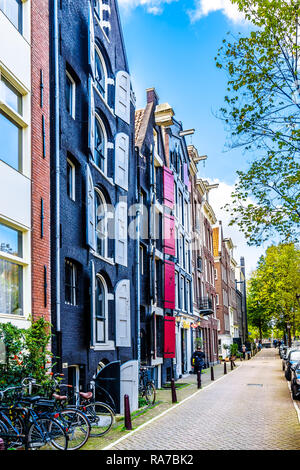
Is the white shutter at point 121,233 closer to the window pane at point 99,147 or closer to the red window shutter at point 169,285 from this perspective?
the window pane at point 99,147

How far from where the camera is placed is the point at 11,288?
35.5 feet

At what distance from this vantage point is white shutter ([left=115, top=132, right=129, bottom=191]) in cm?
1861

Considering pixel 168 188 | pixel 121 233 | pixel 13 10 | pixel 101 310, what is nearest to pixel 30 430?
pixel 101 310

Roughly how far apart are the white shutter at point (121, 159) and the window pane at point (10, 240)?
7.68 metres

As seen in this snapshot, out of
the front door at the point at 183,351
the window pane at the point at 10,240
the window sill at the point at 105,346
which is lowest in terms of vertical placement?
the front door at the point at 183,351

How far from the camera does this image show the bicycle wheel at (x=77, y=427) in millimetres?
9125

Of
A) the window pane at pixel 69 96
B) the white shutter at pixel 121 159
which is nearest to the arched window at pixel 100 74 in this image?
the white shutter at pixel 121 159

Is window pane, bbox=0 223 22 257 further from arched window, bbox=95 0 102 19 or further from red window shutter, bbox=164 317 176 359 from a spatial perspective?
red window shutter, bbox=164 317 176 359

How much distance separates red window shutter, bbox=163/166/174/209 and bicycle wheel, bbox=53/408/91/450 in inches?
747

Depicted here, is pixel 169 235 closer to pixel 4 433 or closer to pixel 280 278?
pixel 280 278

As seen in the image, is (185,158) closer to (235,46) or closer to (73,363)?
(235,46)

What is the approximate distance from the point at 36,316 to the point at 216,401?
8052mm

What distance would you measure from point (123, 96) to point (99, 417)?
43.1 ft

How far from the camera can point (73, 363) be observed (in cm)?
1347
